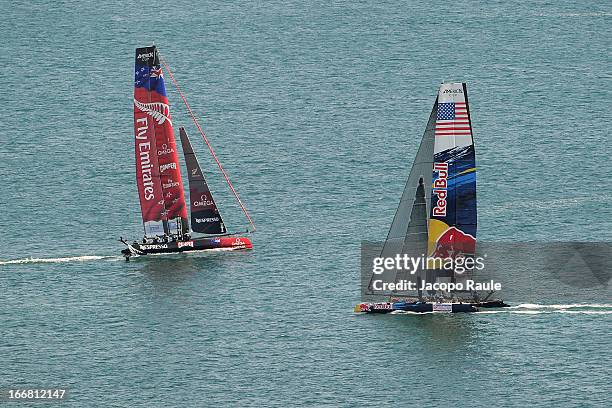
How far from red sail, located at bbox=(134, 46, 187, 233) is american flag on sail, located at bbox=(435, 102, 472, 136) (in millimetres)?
37813

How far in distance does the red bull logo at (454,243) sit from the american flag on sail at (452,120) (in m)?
9.69

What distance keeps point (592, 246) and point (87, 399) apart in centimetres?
6335

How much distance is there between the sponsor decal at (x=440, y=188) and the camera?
167m

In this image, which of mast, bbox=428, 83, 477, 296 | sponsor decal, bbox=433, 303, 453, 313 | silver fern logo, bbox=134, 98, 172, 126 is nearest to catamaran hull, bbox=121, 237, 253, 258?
silver fern logo, bbox=134, 98, 172, 126

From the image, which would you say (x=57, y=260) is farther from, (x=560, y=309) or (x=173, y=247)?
(x=560, y=309)

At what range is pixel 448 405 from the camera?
514ft

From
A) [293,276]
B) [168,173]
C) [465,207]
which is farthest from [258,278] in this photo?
[465,207]

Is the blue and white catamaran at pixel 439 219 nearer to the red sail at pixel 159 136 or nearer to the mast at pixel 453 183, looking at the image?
the mast at pixel 453 183

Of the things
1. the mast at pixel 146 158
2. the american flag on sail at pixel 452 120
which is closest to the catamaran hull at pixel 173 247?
the mast at pixel 146 158

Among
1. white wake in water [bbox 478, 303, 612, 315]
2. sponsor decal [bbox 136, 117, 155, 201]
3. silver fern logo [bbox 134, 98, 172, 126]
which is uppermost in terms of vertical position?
silver fern logo [bbox 134, 98, 172, 126]

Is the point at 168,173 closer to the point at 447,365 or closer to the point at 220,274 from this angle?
the point at 220,274

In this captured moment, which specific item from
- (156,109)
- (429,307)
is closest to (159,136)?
(156,109)

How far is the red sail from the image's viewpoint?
631ft

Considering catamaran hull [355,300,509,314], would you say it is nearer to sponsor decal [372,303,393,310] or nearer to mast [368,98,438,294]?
sponsor decal [372,303,393,310]
